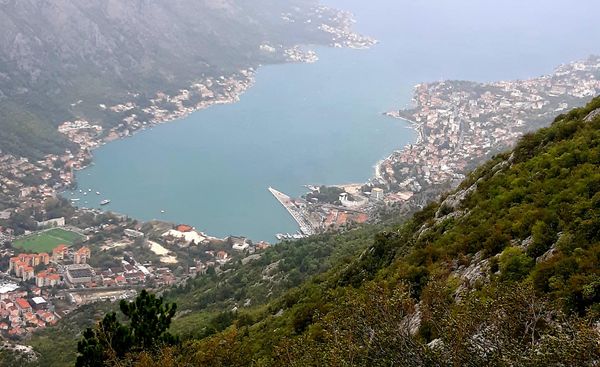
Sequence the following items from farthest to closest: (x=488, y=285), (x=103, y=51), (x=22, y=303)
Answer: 1. (x=103, y=51)
2. (x=22, y=303)
3. (x=488, y=285)

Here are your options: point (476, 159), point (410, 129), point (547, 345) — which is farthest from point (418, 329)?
point (410, 129)

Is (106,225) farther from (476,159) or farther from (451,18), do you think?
(451,18)

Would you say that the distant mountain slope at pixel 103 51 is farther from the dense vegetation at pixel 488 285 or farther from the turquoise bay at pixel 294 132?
the dense vegetation at pixel 488 285

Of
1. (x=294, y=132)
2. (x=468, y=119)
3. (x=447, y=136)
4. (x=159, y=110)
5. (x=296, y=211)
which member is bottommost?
(x=296, y=211)

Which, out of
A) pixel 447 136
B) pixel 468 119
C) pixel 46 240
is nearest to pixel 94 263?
pixel 46 240

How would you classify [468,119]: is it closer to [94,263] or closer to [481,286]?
[94,263]

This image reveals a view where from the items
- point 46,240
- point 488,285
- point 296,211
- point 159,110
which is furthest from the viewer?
point 159,110

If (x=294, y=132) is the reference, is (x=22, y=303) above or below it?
below

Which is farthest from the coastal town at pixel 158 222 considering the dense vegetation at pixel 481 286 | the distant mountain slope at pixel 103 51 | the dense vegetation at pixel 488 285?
the dense vegetation at pixel 488 285
